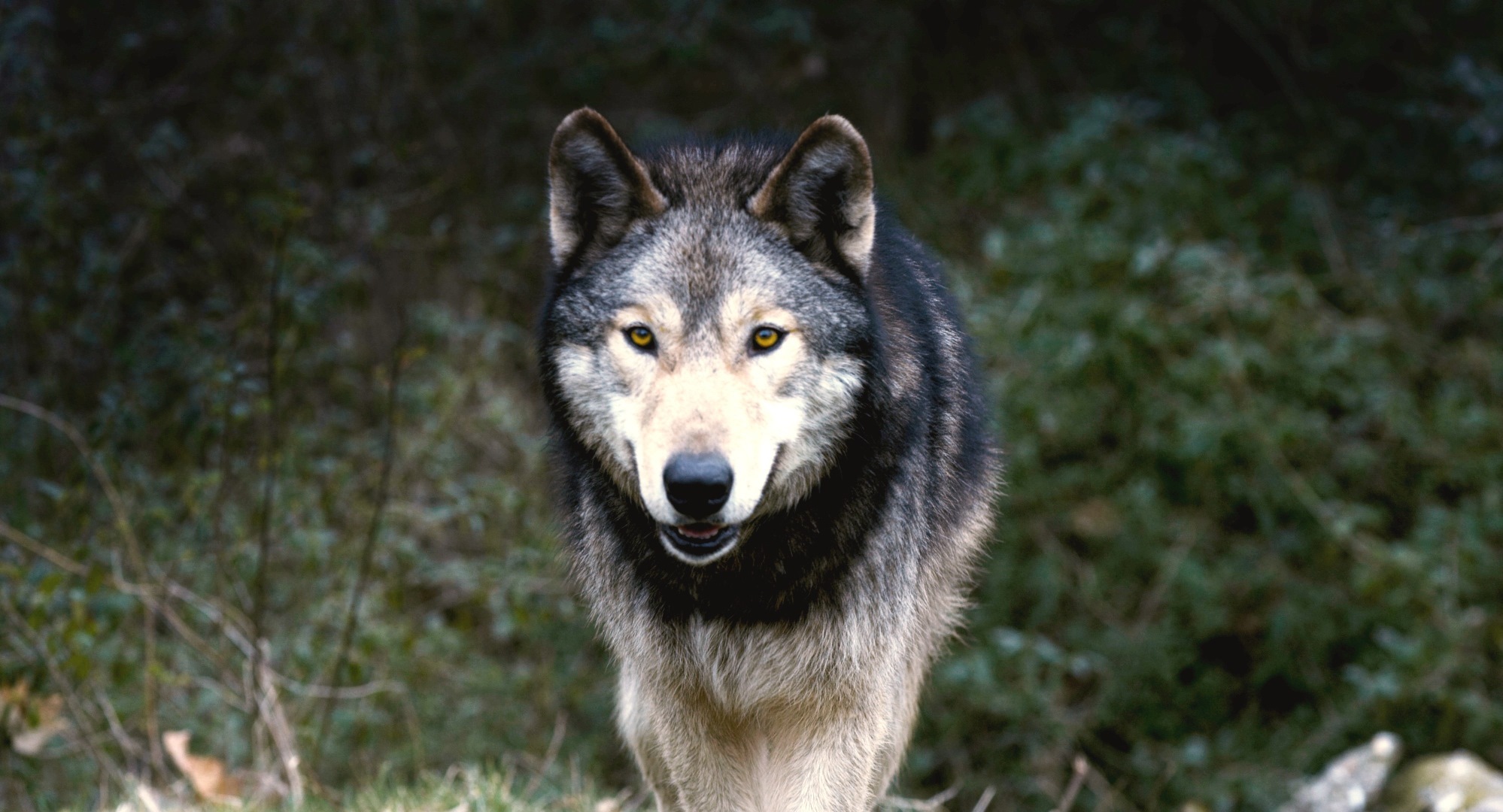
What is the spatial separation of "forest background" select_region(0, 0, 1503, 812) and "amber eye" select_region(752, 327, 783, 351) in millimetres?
1285

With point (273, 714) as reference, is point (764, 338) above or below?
above

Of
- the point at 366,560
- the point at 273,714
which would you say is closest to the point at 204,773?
the point at 273,714

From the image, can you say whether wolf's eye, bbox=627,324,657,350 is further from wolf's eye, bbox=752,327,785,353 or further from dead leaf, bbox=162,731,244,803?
dead leaf, bbox=162,731,244,803

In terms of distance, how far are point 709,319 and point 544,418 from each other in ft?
8.73

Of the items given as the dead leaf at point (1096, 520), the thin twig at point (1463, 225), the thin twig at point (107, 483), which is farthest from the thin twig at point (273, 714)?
the thin twig at point (1463, 225)

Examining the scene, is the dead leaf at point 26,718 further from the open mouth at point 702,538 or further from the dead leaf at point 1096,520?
the dead leaf at point 1096,520

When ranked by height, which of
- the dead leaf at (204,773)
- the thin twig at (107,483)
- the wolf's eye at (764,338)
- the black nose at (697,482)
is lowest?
the dead leaf at (204,773)

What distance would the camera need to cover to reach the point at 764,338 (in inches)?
123

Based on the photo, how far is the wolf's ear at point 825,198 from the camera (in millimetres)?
3240

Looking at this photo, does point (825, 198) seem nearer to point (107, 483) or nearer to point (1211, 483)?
point (107, 483)

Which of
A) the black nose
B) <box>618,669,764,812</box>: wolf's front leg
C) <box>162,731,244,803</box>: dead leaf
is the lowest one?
<box>162,731,244,803</box>: dead leaf

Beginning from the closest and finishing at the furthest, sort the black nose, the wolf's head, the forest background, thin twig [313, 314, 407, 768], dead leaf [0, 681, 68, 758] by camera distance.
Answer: the black nose, the wolf's head, dead leaf [0, 681, 68, 758], thin twig [313, 314, 407, 768], the forest background

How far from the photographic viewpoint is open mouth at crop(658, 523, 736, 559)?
9.73ft

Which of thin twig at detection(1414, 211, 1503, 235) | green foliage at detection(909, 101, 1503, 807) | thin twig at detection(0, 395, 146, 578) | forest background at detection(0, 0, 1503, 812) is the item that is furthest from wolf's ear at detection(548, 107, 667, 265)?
thin twig at detection(1414, 211, 1503, 235)
